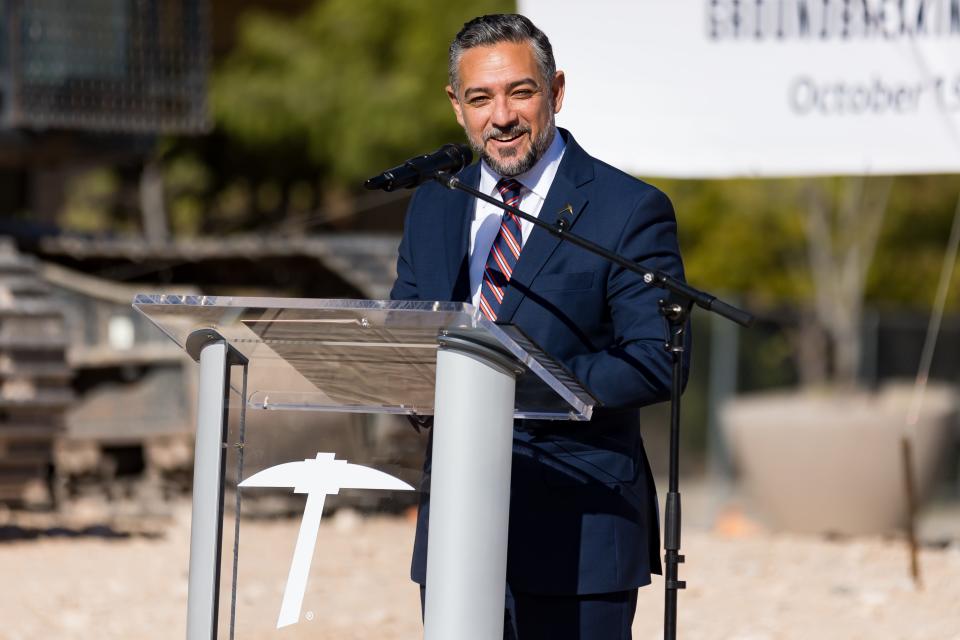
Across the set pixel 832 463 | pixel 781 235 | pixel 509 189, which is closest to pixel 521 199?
pixel 509 189

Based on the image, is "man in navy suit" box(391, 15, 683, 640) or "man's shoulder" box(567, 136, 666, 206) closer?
"man in navy suit" box(391, 15, 683, 640)

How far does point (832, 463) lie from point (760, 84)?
243 inches

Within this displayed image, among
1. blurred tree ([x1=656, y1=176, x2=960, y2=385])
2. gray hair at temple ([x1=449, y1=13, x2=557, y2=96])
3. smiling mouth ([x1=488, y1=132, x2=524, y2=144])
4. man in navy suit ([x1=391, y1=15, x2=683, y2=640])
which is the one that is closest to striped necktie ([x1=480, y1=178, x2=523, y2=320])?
man in navy suit ([x1=391, y1=15, x2=683, y2=640])

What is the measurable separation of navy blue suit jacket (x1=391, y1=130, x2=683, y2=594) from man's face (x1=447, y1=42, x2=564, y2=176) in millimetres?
94

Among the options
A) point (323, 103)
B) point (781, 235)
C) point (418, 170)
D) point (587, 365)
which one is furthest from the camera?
point (781, 235)

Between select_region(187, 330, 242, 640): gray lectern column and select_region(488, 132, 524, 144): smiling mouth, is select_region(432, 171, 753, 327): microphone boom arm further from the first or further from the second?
select_region(187, 330, 242, 640): gray lectern column

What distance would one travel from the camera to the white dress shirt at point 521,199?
11.3ft

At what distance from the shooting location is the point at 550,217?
3361mm

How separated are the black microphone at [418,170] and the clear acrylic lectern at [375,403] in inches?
13.1

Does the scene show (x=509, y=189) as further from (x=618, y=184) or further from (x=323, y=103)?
(x=323, y=103)

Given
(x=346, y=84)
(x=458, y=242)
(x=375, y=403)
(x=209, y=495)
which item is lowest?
(x=209, y=495)

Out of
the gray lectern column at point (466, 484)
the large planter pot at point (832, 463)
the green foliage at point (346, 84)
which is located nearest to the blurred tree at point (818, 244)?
the green foliage at point (346, 84)

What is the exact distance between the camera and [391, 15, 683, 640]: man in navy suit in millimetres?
3230

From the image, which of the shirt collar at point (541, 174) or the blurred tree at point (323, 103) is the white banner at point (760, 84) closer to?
the shirt collar at point (541, 174)
